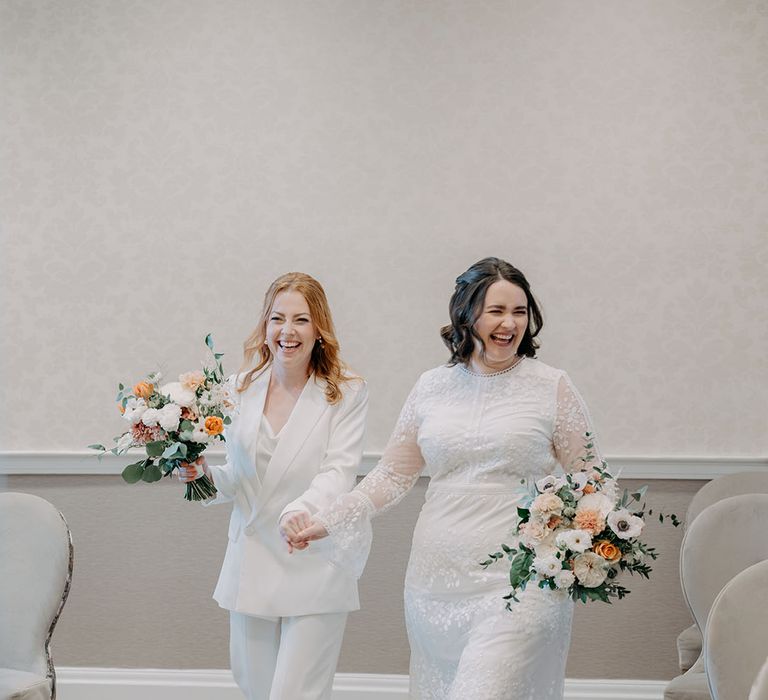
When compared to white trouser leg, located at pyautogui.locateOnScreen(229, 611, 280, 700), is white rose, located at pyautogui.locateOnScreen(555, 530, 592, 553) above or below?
above

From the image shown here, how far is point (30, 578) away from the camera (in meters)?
3.59

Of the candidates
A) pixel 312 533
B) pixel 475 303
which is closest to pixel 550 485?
pixel 475 303

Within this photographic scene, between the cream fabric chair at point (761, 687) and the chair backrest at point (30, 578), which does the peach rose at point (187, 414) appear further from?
the cream fabric chair at point (761, 687)

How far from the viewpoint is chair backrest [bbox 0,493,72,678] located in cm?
348

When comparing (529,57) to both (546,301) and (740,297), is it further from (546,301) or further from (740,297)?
(740,297)

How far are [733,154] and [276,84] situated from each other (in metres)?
2.12

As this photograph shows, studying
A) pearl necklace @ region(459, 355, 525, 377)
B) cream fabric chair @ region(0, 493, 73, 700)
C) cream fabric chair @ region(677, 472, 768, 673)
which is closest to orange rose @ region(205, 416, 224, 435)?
cream fabric chair @ region(0, 493, 73, 700)

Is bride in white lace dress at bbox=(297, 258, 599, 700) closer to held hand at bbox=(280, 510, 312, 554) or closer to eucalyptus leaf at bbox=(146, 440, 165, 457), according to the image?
held hand at bbox=(280, 510, 312, 554)

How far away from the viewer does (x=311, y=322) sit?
3566 mm

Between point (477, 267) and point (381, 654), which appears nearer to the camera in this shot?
point (477, 267)

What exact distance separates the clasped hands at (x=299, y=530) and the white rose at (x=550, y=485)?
30.3 inches

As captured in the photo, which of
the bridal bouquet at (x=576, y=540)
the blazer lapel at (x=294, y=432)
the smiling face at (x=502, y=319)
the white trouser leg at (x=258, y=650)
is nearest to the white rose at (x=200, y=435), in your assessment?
the blazer lapel at (x=294, y=432)

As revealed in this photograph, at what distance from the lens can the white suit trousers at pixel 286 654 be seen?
3.25 meters

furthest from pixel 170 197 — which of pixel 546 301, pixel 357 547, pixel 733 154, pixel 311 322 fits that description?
pixel 733 154
